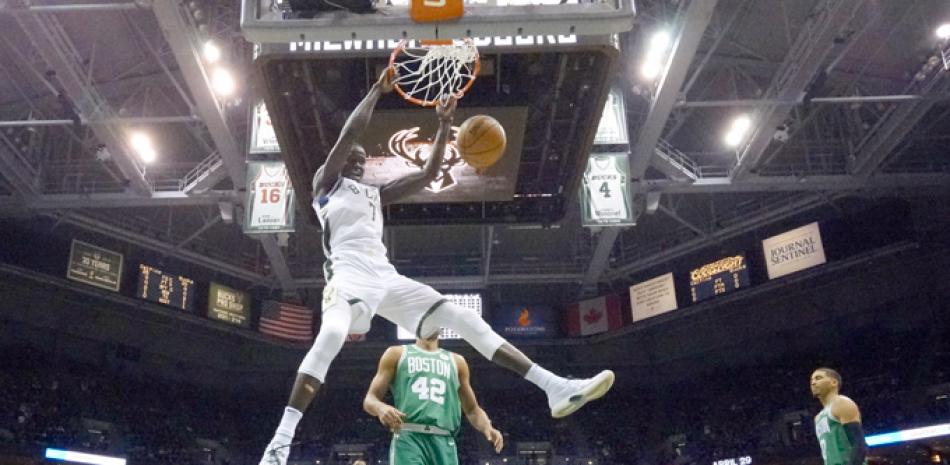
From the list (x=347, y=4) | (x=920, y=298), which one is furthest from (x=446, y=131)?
(x=920, y=298)

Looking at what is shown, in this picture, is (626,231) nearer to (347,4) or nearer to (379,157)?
(379,157)

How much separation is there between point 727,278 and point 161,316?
57.1 feet

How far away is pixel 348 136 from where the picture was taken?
16.1 ft

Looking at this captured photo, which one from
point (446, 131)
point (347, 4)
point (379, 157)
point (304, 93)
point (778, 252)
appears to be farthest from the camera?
point (778, 252)

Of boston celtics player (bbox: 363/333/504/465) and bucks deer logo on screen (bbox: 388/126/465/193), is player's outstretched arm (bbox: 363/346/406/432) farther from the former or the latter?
bucks deer logo on screen (bbox: 388/126/465/193)

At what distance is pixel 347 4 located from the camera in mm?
6688

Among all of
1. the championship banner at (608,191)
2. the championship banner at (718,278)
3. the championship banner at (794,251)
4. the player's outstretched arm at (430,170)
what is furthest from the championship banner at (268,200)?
the championship banner at (794,251)

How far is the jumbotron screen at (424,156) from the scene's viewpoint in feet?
35.0

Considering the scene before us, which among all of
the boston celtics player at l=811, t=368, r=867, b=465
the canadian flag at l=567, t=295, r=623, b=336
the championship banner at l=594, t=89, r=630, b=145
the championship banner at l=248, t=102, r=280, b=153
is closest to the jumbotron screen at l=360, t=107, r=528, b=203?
the championship banner at l=248, t=102, r=280, b=153

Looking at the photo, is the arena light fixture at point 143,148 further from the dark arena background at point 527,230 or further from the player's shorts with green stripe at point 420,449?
the player's shorts with green stripe at point 420,449

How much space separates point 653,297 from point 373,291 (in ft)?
72.3

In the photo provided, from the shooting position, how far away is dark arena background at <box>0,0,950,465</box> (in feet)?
37.4

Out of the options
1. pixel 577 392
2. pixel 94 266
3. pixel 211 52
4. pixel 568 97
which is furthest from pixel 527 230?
pixel 577 392

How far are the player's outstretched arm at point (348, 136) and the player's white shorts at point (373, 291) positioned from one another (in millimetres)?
Result: 482
